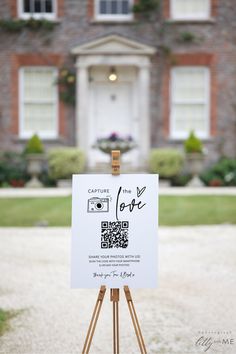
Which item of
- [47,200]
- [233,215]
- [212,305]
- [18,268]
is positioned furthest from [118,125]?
[212,305]

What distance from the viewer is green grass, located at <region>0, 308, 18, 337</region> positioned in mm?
6448

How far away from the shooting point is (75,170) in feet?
62.6

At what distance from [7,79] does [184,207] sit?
7.97 metres

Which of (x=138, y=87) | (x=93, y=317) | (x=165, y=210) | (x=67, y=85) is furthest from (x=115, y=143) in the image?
(x=93, y=317)

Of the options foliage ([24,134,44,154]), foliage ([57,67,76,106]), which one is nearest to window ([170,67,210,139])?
foliage ([57,67,76,106])

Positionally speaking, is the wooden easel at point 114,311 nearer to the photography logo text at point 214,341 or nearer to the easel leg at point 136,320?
the easel leg at point 136,320

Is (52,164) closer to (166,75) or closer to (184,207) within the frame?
(166,75)

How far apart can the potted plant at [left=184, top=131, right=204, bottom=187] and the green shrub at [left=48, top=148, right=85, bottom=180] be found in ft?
8.85

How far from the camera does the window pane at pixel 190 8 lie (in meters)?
20.4

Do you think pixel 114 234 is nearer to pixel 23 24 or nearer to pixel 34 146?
pixel 34 146

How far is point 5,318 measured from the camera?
22.2 feet

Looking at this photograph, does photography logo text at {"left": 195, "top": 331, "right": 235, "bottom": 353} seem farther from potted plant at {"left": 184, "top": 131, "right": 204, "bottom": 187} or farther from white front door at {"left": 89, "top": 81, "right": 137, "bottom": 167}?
white front door at {"left": 89, "top": 81, "right": 137, "bottom": 167}

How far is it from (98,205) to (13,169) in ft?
49.0

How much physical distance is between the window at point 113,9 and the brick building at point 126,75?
1.1 inches
